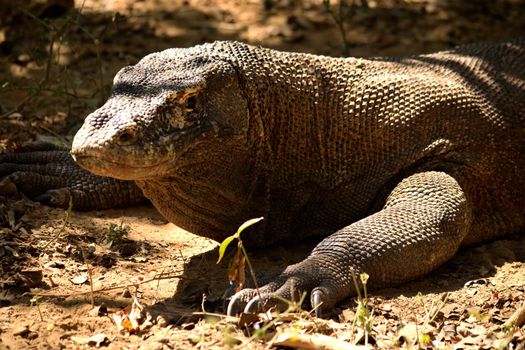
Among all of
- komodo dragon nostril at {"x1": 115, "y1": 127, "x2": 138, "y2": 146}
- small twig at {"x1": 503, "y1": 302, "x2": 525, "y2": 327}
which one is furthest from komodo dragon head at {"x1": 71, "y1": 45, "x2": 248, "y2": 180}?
small twig at {"x1": 503, "y1": 302, "x2": 525, "y2": 327}

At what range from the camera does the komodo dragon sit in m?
4.61

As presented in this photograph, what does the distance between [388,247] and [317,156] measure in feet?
2.73

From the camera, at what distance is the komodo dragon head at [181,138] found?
4.39m

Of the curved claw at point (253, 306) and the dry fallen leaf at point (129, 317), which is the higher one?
the curved claw at point (253, 306)

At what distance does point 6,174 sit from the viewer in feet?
19.7

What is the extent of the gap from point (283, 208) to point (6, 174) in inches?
77.5

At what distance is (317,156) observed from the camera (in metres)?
5.41

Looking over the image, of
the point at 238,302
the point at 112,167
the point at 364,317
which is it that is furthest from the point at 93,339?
the point at 364,317

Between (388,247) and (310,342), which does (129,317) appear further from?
(388,247)

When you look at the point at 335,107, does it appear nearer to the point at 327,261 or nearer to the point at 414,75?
the point at 414,75

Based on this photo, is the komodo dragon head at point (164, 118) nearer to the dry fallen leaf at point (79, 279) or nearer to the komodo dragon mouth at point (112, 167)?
the komodo dragon mouth at point (112, 167)

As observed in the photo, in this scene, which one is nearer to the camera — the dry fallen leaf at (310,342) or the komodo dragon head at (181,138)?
the dry fallen leaf at (310,342)

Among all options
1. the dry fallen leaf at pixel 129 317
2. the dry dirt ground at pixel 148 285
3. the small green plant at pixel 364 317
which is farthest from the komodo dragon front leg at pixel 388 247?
the dry fallen leaf at pixel 129 317

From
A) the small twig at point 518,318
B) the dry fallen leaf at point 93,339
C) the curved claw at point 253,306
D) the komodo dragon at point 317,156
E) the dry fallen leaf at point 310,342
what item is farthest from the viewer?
the komodo dragon at point 317,156
